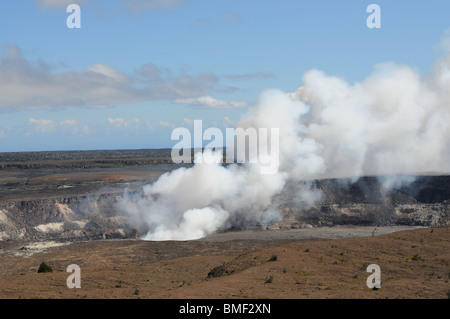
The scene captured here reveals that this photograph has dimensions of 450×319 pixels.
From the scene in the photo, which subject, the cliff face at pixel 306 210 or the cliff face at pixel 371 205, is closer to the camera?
the cliff face at pixel 306 210

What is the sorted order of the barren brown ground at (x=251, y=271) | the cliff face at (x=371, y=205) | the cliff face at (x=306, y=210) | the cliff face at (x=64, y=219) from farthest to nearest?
1. the cliff face at (x=371, y=205)
2. the cliff face at (x=306, y=210)
3. the cliff face at (x=64, y=219)
4. the barren brown ground at (x=251, y=271)

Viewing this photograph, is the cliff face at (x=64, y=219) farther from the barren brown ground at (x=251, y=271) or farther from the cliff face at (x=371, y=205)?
the cliff face at (x=371, y=205)

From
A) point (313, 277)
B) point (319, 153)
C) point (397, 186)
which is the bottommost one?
point (313, 277)

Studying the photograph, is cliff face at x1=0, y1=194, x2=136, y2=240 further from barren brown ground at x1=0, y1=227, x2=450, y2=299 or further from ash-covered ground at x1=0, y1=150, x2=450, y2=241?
barren brown ground at x1=0, y1=227, x2=450, y2=299

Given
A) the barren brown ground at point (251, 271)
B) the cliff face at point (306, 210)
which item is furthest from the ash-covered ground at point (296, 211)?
the barren brown ground at point (251, 271)
